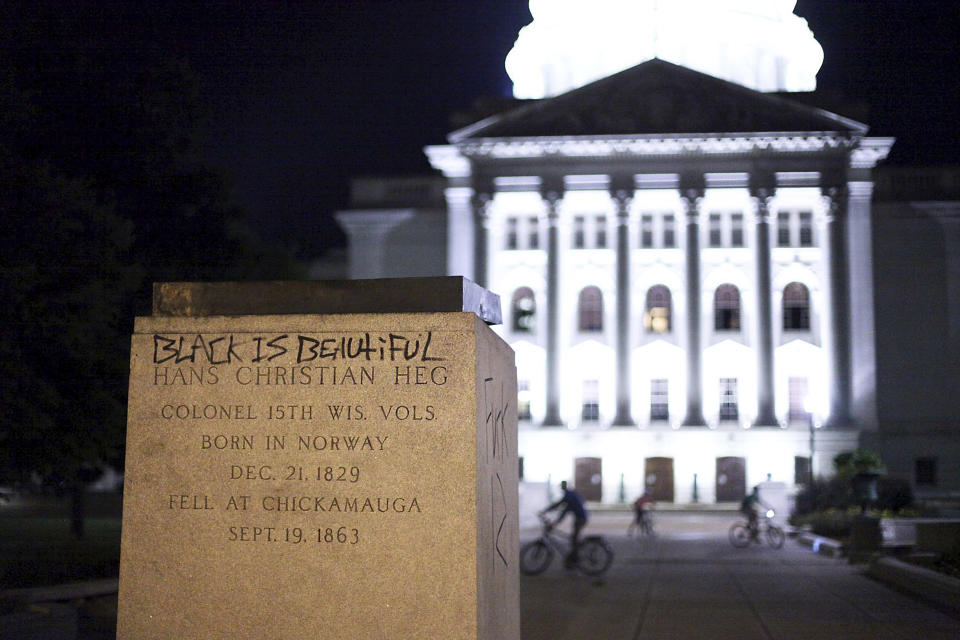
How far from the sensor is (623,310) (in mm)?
62281

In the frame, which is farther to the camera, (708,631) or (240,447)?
(708,631)

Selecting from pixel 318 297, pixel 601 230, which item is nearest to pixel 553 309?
pixel 601 230

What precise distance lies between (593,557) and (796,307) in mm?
45257

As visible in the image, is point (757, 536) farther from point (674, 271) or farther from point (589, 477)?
point (674, 271)

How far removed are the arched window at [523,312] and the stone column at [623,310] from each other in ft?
17.3

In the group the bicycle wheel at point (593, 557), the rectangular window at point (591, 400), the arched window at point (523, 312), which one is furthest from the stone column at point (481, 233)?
the bicycle wheel at point (593, 557)

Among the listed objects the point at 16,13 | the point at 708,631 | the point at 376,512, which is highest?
the point at 16,13

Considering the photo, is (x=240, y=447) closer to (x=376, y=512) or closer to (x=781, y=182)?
(x=376, y=512)

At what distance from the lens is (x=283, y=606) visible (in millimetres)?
5684

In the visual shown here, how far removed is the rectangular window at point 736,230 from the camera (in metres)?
64.5

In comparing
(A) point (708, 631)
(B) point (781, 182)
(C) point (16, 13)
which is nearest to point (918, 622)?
(A) point (708, 631)

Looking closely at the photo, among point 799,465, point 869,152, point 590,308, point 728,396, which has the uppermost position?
point 869,152

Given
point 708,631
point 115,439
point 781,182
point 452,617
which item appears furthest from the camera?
point 781,182

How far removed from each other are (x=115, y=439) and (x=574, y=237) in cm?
4695
